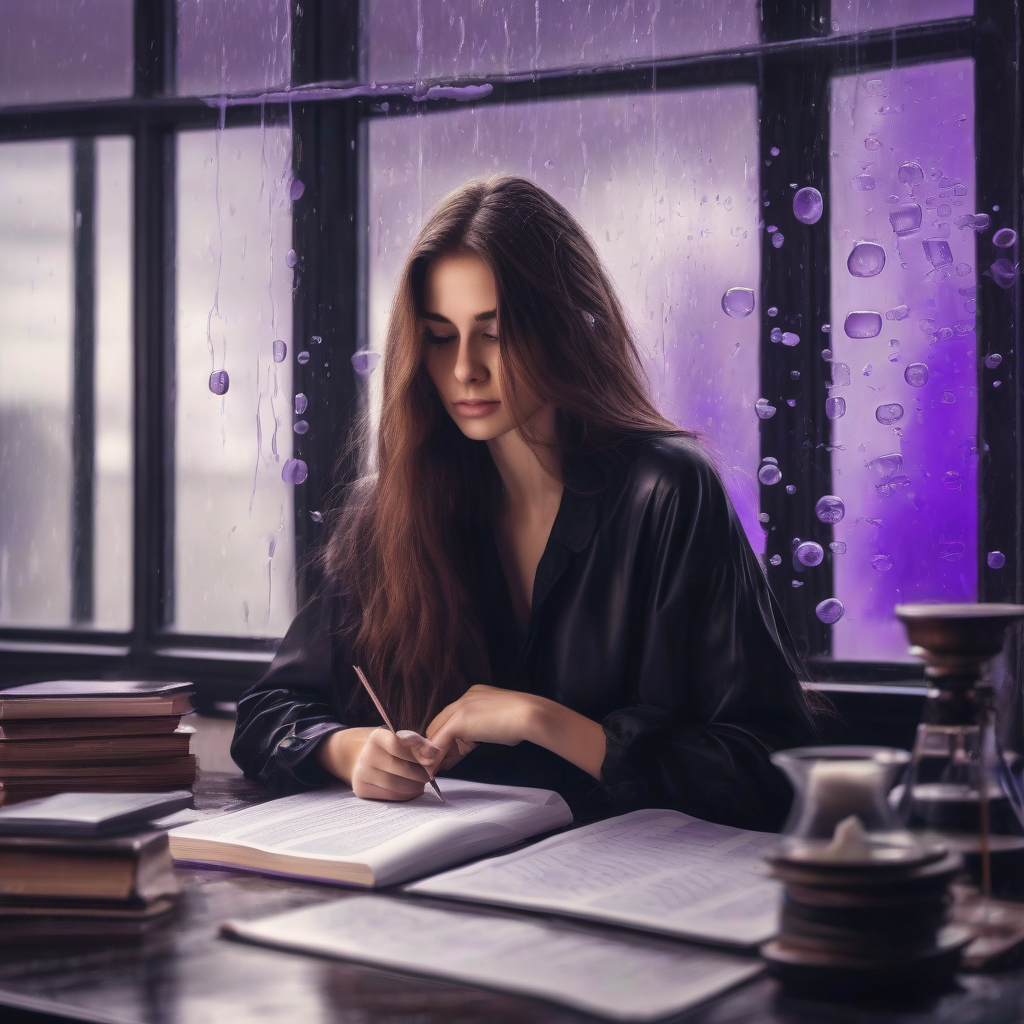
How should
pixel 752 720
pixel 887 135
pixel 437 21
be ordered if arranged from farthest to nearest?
pixel 437 21 → pixel 887 135 → pixel 752 720

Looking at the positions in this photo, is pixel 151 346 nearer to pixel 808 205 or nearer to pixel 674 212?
pixel 674 212

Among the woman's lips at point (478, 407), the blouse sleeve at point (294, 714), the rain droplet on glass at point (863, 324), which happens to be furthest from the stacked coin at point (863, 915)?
the rain droplet on glass at point (863, 324)

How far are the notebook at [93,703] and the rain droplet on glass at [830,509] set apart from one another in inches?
44.0

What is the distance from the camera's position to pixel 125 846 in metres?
0.91

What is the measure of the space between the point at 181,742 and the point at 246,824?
0.36 meters

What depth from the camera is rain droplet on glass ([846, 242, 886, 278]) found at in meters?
1.87

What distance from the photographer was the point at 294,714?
1.54 metres

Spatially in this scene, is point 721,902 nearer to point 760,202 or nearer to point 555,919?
point 555,919

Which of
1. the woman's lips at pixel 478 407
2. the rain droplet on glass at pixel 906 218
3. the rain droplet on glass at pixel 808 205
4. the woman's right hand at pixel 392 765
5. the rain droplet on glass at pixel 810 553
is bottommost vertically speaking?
the woman's right hand at pixel 392 765

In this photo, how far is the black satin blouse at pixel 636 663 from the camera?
129cm

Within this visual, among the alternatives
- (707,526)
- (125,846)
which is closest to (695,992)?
(125,846)

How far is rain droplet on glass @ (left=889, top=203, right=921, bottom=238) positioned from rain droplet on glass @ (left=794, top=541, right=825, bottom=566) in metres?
0.55

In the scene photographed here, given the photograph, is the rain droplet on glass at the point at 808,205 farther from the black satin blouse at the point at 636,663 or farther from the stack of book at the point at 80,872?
the stack of book at the point at 80,872

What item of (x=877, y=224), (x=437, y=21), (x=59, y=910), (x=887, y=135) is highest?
(x=437, y=21)
